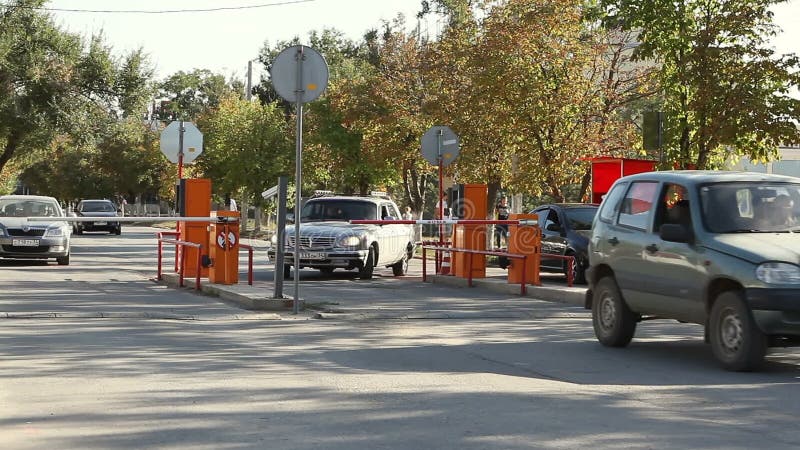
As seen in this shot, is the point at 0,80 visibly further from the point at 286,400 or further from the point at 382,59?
the point at 286,400

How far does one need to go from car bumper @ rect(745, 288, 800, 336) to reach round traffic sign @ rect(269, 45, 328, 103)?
737cm

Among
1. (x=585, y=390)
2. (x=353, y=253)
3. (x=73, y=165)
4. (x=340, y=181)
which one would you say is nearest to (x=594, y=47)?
(x=353, y=253)

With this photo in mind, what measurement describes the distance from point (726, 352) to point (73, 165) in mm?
102237

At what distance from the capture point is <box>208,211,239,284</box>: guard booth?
63.6ft

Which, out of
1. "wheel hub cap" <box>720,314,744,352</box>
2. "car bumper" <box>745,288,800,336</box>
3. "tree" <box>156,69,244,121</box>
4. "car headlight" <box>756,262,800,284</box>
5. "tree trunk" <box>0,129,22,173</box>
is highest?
"tree" <box>156,69,244,121</box>

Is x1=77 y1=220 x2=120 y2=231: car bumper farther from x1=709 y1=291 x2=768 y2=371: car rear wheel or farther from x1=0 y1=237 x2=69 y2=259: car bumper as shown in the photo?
x1=709 y1=291 x2=768 y2=371: car rear wheel

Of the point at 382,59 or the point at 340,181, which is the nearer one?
the point at 382,59

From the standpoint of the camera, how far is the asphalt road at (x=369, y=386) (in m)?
7.41

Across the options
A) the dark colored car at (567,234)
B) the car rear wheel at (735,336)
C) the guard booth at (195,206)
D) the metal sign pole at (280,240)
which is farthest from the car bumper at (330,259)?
the car rear wheel at (735,336)

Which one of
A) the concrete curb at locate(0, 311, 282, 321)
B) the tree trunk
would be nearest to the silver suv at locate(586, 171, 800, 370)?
the concrete curb at locate(0, 311, 282, 321)

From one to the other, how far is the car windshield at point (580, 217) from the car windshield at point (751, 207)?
13.1m

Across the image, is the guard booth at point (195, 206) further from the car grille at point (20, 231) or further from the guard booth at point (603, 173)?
the guard booth at point (603, 173)

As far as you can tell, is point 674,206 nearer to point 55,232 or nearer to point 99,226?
point 55,232

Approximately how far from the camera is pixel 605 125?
34.0 m
